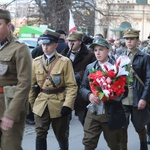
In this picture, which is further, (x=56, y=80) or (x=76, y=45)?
(x=76, y=45)

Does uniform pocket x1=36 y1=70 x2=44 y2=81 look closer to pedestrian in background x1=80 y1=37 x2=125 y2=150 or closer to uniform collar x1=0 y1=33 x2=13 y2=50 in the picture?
pedestrian in background x1=80 y1=37 x2=125 y2=150

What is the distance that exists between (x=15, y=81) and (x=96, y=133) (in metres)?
1.45

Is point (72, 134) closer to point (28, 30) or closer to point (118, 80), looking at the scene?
point (118, 80)

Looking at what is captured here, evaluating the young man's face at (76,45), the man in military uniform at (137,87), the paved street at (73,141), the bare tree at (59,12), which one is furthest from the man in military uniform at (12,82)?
the bare tree at (59,12)

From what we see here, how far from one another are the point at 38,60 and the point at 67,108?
2.60ft

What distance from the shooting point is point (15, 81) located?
439cm

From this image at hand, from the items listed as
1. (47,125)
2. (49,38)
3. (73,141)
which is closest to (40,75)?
(49,38)

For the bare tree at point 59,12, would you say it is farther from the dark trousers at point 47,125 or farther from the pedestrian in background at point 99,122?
the pedestrian in background at point 99,122

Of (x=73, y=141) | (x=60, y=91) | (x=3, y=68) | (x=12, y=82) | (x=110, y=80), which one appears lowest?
(x=73, y=141)

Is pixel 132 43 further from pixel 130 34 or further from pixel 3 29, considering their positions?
pixel 3 29

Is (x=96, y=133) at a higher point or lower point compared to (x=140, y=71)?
lower

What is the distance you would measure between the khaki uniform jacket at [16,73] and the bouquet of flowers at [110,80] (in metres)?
1.17

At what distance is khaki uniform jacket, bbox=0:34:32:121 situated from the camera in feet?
13.8

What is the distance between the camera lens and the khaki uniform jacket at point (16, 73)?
4215 millimetres
